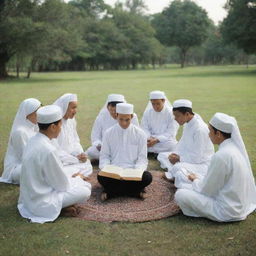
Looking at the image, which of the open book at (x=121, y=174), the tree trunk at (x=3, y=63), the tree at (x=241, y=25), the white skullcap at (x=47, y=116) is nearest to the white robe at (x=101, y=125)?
the open book at (x=121, y=174)

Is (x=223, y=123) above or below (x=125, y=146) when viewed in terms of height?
above

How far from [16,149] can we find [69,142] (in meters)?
1.07

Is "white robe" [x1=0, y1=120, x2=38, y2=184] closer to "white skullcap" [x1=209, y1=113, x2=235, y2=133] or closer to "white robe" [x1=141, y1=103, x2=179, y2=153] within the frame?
"white robe" [x1=141, y1=103, x2=179, y2=153]

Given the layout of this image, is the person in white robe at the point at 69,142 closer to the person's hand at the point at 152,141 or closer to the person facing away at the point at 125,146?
the person facing away at the point at 125,146

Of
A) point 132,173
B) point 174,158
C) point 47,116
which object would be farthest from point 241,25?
point 47,116

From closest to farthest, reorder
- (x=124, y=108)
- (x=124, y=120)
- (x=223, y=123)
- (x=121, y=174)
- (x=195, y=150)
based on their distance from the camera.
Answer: (x=223, y=123)
(x=121, y=174)
(x=124, y=108)
(x=124, y=120)
(x=195, y=150)

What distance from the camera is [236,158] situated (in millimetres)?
4574

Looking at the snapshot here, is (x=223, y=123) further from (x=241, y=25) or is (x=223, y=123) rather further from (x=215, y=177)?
(x=241, y=25)

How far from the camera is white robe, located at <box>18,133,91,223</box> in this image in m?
4.60

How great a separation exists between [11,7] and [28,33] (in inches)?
133

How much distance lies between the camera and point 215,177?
4590 millimetres

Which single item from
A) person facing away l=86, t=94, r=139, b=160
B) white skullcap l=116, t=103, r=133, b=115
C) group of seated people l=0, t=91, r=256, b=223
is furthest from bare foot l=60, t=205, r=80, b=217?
person facing away l=86, t=94, r=139, b=160

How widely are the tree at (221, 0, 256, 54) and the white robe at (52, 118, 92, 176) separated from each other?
38616 millimetres

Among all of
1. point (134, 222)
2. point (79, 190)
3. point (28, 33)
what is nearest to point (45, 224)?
point (79, 190)
